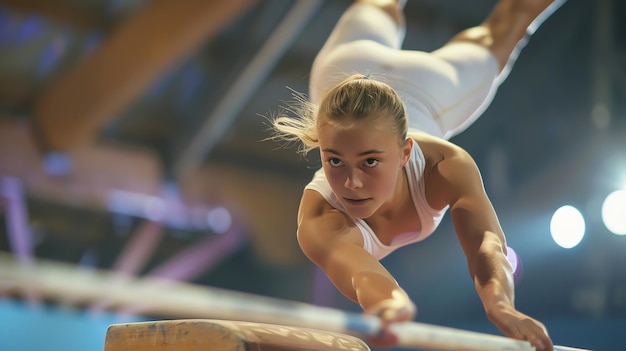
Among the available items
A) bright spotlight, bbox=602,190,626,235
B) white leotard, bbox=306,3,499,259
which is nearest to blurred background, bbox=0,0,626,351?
bright spotlight, bbox=602,190,626,235

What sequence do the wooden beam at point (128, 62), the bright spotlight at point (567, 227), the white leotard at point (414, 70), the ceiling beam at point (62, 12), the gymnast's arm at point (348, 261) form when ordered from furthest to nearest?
the bright spotlight at point (567, 227)
the ceiling beam at point (62, 12)
the wooden beam at point (128, 62)
the white leotard at point (414, 70)
the gymnast's arm at point (348, 261)

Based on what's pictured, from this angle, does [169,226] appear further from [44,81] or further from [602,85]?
[602,85]

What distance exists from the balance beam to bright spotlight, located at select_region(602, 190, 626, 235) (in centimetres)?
318

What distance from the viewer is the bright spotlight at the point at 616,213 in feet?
13.3

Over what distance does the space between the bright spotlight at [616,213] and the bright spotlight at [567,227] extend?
164mm

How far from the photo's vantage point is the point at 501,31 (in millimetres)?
2240

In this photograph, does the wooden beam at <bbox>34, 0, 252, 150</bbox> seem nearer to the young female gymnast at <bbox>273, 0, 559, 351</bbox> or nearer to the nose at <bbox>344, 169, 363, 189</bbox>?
the young female gymnast at <bbox>273, 0, 559, 351</bbox>

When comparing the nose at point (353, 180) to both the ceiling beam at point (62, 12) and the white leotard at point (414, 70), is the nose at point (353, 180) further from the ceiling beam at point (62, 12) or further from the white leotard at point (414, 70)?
the ceiling beam at point (62, 12)

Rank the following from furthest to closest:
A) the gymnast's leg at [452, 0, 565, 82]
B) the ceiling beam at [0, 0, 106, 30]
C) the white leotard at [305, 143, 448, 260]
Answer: the ceiling beam at [0, 0, 106, 30]
the gymnast's leg at [452, 0, 565, 82]
the white leotard at [305, 143, 448, 260]

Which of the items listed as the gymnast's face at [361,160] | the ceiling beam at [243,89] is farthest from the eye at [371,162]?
the ceiling beam at [243,89]

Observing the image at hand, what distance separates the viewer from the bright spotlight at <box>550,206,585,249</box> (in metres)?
4.25

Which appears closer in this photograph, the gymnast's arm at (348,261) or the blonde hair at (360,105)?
the gymnast's arm at (348,261)

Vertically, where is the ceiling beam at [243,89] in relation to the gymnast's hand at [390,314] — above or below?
above

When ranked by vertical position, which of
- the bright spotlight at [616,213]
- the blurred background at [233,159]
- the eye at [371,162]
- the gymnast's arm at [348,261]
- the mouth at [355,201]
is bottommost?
the gymnast's arm at [348,261]
